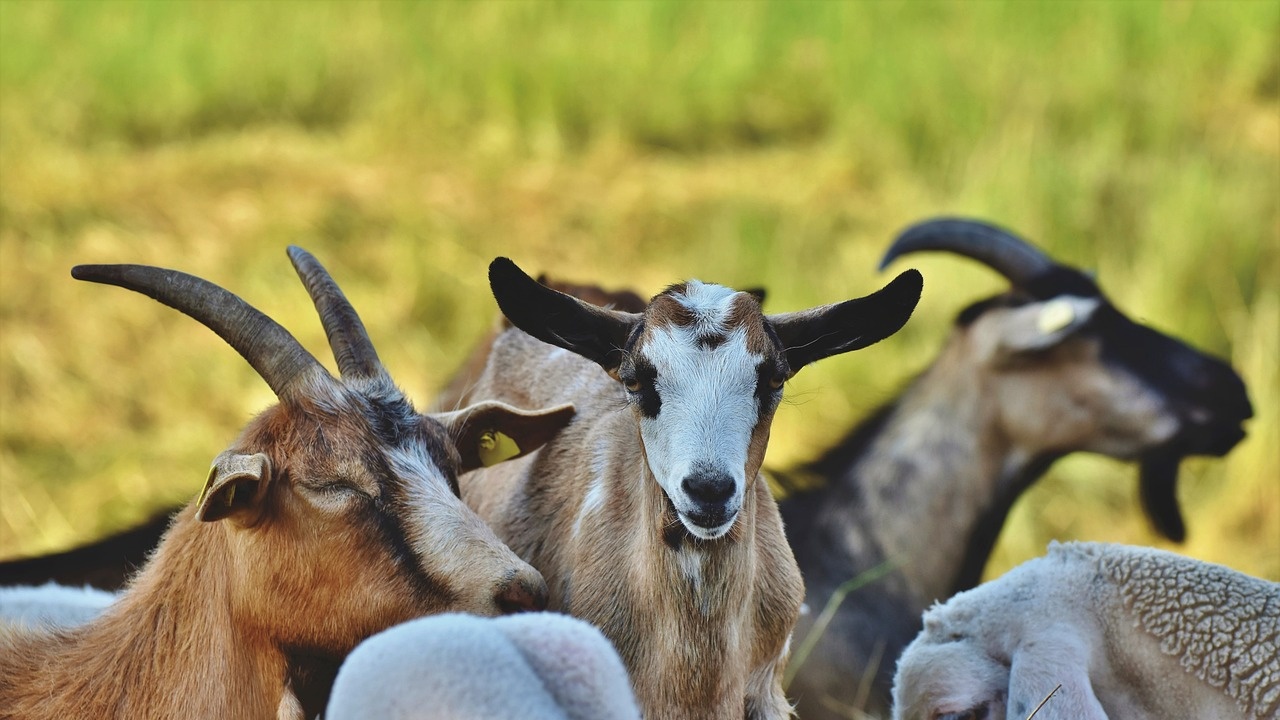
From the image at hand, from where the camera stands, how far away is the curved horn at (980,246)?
6.87 meters

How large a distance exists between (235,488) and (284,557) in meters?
0.22

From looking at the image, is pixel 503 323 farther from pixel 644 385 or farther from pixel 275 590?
pixel 275 590

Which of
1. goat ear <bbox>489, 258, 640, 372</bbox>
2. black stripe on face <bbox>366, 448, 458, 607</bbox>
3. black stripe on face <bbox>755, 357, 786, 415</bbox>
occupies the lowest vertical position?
black stripe on face <bbox>755, 357, 786, 415</bbox>

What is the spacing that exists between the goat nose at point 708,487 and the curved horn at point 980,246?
11.6 ft

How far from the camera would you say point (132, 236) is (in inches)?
390

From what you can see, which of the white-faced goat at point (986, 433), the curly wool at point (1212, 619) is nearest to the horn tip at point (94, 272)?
the curly wool at point (1212, 619)

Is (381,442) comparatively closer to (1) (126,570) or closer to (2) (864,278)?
(1) (126,570)

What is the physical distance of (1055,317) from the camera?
21.4 ft

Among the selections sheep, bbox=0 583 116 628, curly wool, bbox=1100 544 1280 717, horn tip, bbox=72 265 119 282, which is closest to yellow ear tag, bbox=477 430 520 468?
horn tip, bbox=72 265 119 282

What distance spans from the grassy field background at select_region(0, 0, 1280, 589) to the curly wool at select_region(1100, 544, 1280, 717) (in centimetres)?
338

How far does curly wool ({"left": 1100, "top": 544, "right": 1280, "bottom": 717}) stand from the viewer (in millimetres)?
3742

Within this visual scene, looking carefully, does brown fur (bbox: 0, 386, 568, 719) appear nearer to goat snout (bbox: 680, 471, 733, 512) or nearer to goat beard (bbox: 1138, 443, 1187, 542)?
goat snout (bbox: 680, 471, 733, 512)

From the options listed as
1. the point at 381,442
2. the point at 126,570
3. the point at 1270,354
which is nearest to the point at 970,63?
the point at 1270,354

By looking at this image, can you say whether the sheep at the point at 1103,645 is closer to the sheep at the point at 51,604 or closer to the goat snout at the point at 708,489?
the goat snout at the point at 708,489
